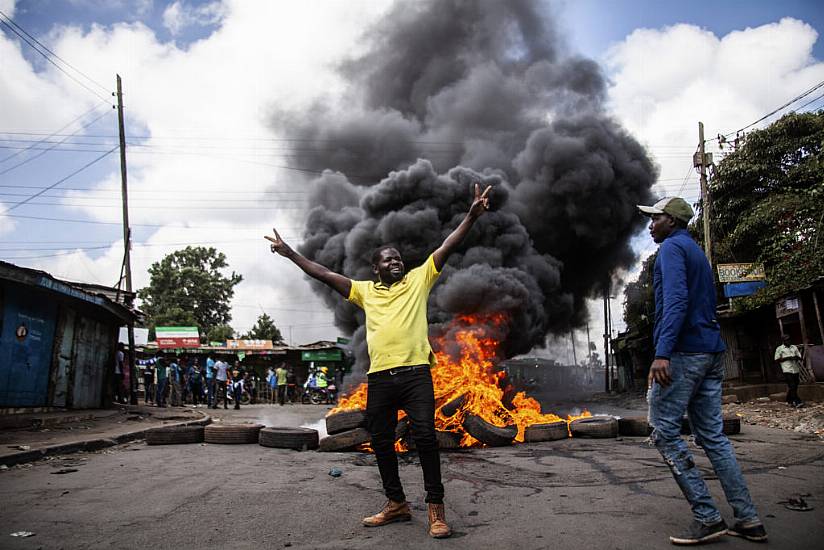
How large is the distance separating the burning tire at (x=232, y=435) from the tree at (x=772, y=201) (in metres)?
14.6

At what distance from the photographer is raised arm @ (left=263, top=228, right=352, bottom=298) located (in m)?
3.99

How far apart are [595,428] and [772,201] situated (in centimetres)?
1462

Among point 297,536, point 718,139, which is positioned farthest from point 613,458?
point 718,139

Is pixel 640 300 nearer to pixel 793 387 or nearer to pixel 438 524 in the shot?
pixel 793 387

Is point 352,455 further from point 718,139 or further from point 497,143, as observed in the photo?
point 718,139

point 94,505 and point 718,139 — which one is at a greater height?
point 718,139

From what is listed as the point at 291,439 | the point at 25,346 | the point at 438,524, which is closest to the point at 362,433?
the point at 291,439

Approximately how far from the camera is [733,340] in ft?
66.7

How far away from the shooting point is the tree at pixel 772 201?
15.1 meters

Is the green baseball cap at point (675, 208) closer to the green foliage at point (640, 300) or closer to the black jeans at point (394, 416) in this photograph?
the black jeans at point (394, 416)

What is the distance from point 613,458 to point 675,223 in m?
3.51

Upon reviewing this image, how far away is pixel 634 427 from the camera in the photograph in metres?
7.90

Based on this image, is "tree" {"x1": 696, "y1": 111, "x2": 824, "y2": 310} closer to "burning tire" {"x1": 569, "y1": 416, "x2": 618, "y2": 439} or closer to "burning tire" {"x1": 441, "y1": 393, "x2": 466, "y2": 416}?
"burning tire" {"x1": 569, "y1": 416, "x2": 618, "y2": 439}

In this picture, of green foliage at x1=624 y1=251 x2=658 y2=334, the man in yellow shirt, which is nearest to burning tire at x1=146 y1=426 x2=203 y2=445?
the man in yellow shirt
